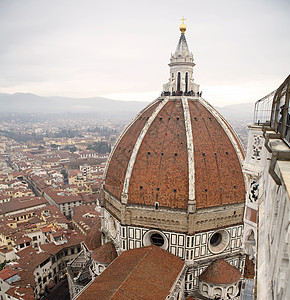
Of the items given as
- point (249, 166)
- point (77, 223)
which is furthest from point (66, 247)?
point (249, 166)

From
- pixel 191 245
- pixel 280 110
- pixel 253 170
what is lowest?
pixel 191 245

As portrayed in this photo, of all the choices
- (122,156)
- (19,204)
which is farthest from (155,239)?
(19,204)

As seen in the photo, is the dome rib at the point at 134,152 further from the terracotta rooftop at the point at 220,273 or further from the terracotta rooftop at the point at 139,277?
the terracotta rooftop at the point at 220,273

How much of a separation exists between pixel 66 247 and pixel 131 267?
54.6 ft

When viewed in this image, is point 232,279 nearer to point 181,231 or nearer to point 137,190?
point 181,231

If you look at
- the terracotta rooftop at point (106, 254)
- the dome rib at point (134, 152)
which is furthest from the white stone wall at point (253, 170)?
the terracotta rooftop at point (106, 254)

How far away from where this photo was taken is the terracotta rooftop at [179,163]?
13.5 meters

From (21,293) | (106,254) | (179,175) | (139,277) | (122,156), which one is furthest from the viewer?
(21,293)

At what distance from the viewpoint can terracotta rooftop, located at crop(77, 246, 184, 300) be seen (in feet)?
34.4

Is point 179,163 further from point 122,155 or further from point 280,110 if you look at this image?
point 280,110

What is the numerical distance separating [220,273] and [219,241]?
5.74 ft

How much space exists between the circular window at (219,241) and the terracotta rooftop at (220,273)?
2.24ft

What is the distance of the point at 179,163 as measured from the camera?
13.8 m

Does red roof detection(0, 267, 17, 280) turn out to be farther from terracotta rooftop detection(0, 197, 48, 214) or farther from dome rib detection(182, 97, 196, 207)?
dome rib detection(182, 97, 196, 207)
